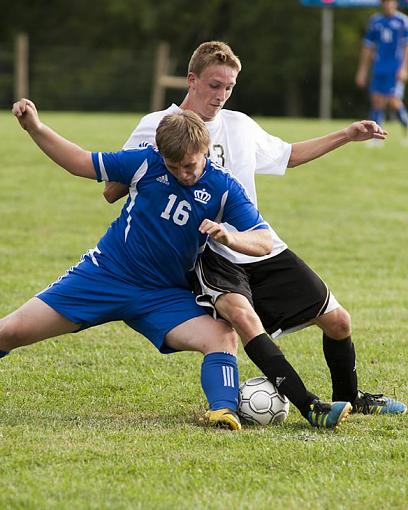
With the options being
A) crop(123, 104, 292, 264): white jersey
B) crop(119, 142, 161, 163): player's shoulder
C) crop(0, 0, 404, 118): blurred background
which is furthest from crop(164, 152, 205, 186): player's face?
crop(0, 0, 404, 118): blurred background

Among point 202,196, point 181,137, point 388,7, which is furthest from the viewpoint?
point 388,7

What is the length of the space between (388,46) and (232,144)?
49.3ft

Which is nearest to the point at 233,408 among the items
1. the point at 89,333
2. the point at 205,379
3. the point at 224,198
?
the point at 205,379

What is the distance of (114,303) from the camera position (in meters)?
5.25

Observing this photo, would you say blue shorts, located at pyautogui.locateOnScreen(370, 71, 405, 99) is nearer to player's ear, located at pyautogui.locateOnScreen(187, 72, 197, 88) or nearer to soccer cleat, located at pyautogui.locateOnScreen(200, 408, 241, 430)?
player's ear, located at pyautogui.locateOnScreen(187, 72, 197, 88)

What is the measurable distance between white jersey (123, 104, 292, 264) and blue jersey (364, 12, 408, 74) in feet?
47.6

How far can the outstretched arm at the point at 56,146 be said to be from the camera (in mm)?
5062

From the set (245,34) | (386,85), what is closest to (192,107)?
(386,85)

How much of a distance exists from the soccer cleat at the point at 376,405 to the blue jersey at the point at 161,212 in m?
1.16

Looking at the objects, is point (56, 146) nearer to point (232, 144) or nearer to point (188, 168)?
point (188, 168)

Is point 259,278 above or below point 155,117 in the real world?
below

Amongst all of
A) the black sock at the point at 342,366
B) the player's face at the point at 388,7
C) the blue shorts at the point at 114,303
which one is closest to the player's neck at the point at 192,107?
the blue shorts at the point at 114,303

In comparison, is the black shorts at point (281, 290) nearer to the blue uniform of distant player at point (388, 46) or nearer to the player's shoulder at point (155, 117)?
the player's shoulder at point (155, 117)

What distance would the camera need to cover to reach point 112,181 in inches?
203
